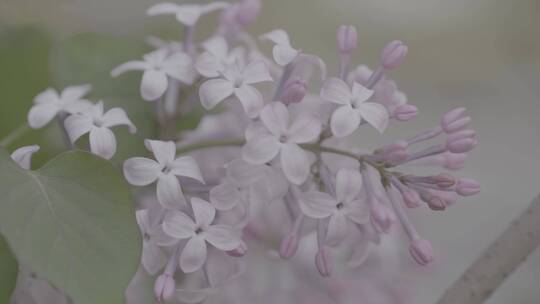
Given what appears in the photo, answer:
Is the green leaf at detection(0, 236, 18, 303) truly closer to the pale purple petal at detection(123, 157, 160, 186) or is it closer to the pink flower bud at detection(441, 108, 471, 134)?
the pale purple petal at detection(123, 157, 160, 186)

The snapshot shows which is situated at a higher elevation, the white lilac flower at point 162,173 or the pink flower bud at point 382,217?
the pink flower bud at point 382,217

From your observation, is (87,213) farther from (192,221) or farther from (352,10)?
(352,10)

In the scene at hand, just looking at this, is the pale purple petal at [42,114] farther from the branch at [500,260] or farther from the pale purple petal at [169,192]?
the branch at [500,260]

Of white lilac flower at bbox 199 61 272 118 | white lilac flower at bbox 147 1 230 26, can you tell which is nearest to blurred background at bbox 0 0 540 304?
white lilac flower at bbox 147 1 230 26

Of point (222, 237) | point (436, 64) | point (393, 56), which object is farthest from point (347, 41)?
point (436, 64)

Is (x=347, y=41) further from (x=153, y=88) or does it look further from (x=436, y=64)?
(x=436, y=64)

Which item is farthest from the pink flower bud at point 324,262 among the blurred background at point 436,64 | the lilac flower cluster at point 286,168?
the blurred background at point 436,64
